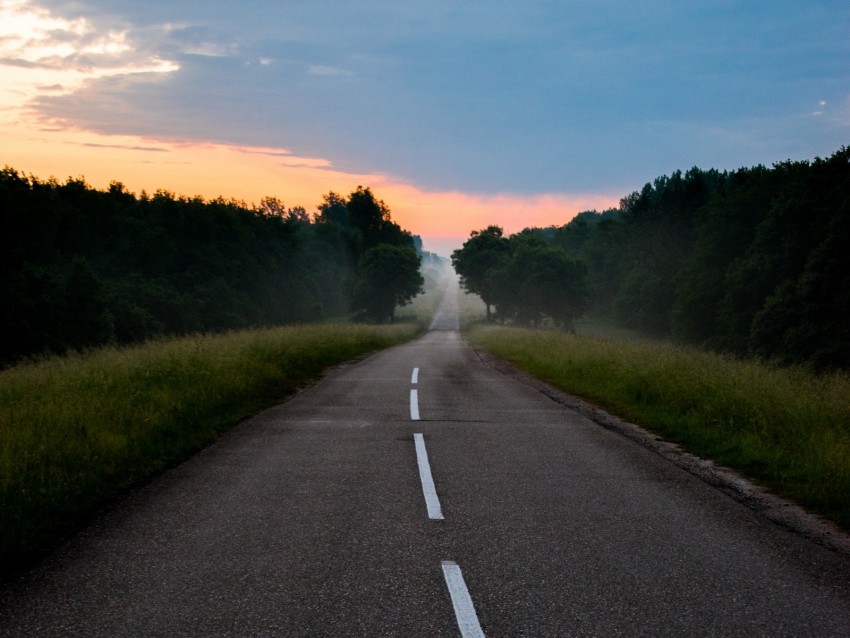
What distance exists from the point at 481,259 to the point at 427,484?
280 ft

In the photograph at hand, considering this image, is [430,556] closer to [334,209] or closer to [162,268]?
[162,268]

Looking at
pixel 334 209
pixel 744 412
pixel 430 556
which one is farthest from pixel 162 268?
pixel 334 209

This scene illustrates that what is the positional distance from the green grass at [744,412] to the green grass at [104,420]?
750 centimetres

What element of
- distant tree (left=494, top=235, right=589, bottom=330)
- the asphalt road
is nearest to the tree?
distant tree (left=494, top=235, right=589, bottom=330)

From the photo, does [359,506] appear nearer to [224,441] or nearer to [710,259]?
[224,441]

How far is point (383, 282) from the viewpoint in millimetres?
90688

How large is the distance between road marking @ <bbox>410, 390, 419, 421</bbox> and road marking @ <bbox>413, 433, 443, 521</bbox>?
205 cm

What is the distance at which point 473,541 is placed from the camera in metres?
5.21

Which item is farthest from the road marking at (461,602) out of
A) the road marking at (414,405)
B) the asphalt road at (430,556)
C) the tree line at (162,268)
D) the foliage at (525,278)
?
the foliage at (525,278)

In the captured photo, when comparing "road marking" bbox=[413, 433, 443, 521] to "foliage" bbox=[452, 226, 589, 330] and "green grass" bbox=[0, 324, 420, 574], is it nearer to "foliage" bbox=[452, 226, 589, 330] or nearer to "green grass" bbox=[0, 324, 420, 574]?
"green grass" bbox=[0, 324, 420, 574]

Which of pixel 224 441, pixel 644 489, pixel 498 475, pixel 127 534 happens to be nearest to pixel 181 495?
pixel 127 534

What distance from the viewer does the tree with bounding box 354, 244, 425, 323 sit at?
90.6m

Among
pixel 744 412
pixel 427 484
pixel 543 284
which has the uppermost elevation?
pixel 543 284

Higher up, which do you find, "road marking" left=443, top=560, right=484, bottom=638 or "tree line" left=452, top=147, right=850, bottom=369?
"tree line" left=452, top=147, right=850, bottom=369
